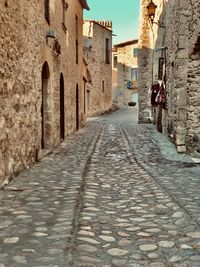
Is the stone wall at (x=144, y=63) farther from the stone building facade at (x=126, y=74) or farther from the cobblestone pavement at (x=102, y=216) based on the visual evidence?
the stone building facade at (x=126, y=74)

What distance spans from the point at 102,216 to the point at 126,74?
40311mm

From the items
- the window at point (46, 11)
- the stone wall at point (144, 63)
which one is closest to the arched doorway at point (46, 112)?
the window at point (46, 11)

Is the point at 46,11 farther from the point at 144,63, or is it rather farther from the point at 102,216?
the point at 144,63

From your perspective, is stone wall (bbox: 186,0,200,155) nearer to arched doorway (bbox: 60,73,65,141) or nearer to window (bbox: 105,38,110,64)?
arched doorway (bbox: 60,73,65,141)

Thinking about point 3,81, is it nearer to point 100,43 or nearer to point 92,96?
point 92,96

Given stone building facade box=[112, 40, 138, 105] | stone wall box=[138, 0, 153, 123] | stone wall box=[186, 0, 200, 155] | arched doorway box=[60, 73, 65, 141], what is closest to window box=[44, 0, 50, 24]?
arched doorway box=[60, 73, 65, 141]

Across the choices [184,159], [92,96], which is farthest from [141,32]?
[184,159]

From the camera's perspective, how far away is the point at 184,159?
27.4 ft

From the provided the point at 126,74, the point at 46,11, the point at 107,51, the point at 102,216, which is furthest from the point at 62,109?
the point at 126,74

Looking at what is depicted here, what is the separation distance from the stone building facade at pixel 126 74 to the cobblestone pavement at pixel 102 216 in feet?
118

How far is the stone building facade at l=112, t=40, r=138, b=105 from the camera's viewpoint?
1692 inches

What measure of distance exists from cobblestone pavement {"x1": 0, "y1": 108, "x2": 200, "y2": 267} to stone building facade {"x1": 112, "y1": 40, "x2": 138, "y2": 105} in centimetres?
3592

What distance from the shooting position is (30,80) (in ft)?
24.3

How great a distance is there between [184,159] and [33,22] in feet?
14.0
